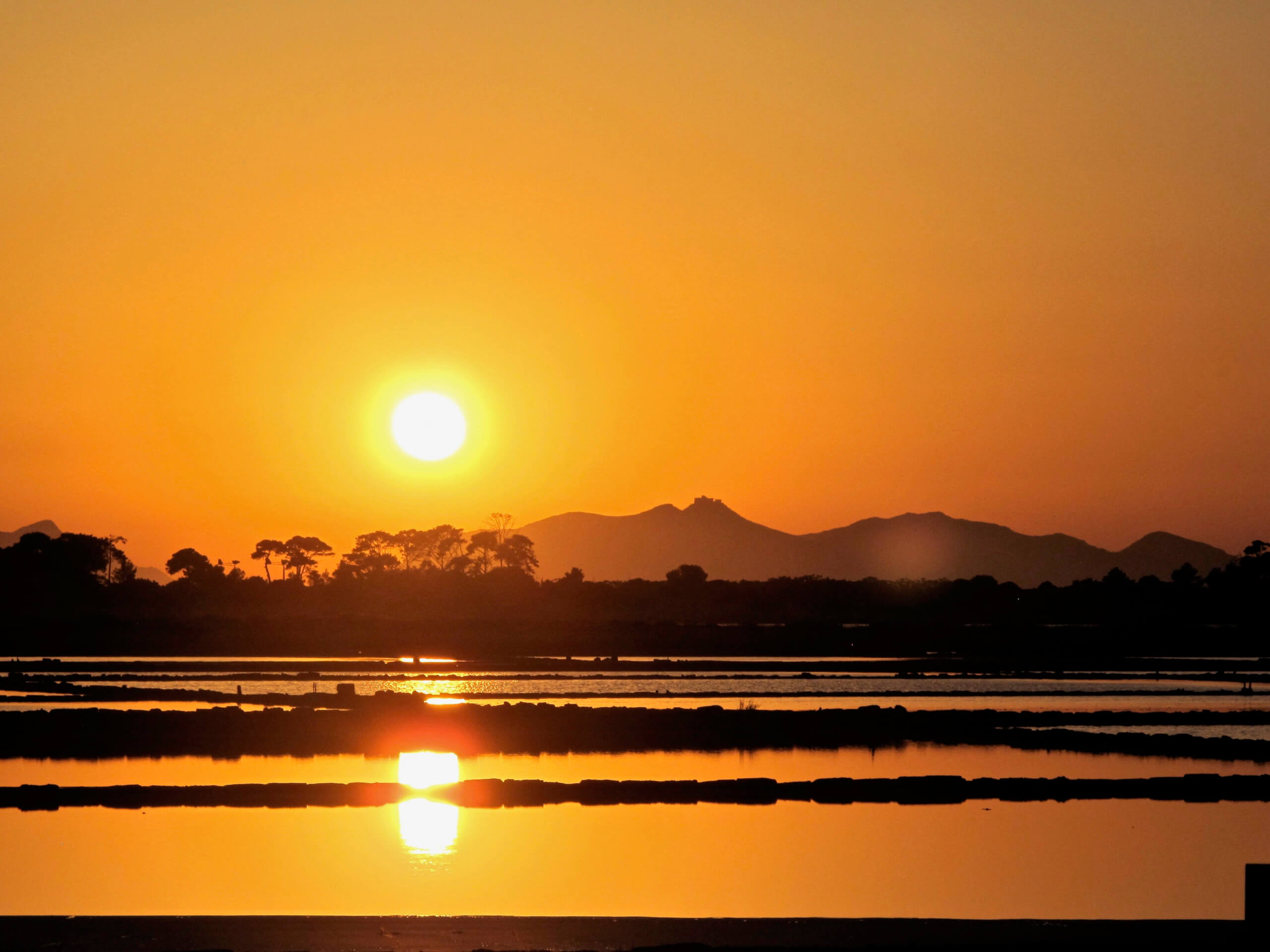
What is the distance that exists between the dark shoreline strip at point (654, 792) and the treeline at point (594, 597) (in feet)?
386

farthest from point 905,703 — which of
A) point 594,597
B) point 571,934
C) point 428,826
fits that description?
point 594,597

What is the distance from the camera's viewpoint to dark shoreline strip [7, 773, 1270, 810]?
29.3 m

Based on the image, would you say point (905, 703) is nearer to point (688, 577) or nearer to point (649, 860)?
point (649, 860)

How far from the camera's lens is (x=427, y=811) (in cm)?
2842

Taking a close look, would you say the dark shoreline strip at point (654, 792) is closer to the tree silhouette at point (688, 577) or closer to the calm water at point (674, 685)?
the calm water at point (674, 685)

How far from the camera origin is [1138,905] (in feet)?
69.8

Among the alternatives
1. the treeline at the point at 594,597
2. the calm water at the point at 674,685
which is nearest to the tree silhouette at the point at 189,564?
the treeline at the point at 594,597

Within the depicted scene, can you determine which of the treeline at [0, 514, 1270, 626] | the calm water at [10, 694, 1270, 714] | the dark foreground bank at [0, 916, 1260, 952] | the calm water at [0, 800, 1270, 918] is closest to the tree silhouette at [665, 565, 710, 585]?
the treeline at [0, 514, 1270, 626]

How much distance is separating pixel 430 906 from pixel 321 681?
163 ft

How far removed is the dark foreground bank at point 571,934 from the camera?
15.4m

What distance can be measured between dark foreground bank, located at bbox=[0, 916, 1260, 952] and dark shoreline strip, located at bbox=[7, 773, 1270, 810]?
12.3m

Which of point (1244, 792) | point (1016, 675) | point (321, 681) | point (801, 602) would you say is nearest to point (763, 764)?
point (1244, 792)

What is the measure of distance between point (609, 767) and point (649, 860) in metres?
11.4

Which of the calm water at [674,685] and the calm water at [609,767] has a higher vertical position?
the calm water at [674,685]
